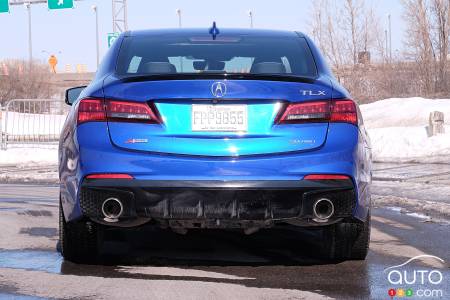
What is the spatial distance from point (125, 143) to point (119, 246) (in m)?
1.47

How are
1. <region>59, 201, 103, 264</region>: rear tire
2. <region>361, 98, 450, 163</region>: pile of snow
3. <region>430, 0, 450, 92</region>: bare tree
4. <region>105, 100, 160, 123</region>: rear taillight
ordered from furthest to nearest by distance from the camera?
<region>430, 0, 450, 92</region>: bare tree, <region>361, 98, 450, 163</region>: pile of snow, <region>59, 201, 103, 264</region>: rear tire, <region>105, 100, 160, 123</region>: rear taillight

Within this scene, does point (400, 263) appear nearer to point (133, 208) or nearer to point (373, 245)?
point (373, 245)

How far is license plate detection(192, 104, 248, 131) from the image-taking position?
485 cm

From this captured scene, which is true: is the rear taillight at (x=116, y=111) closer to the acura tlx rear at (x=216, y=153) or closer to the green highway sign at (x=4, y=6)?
the acura tlx rear at (x=216, y=153)

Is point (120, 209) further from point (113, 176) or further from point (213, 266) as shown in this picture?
point (213, 266)

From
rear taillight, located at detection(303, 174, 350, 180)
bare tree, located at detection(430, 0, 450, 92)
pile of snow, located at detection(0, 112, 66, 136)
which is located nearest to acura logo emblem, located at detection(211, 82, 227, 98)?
rear taillight, located at detection(303, 174, 350, 180)

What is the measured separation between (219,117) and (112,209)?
0.80 m

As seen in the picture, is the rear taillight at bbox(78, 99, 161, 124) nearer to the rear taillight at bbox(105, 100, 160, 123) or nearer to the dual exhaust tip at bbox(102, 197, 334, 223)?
the rear taillight at bbox(105, 100, 160, 123)

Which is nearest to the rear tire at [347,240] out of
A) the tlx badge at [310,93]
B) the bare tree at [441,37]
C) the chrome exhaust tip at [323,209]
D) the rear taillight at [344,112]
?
the chrome exhaust tip at [323,209]

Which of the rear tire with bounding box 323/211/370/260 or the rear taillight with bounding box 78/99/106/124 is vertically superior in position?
the rear taillight with bounding box 78/99/106/124

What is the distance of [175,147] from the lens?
481 centimetres

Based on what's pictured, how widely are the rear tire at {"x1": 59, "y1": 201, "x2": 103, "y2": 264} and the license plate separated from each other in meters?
1.01

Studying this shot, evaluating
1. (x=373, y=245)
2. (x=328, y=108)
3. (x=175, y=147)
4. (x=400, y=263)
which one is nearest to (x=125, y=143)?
(x=175, y=147)

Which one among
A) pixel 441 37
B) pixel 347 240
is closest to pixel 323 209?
pixel 347 240
